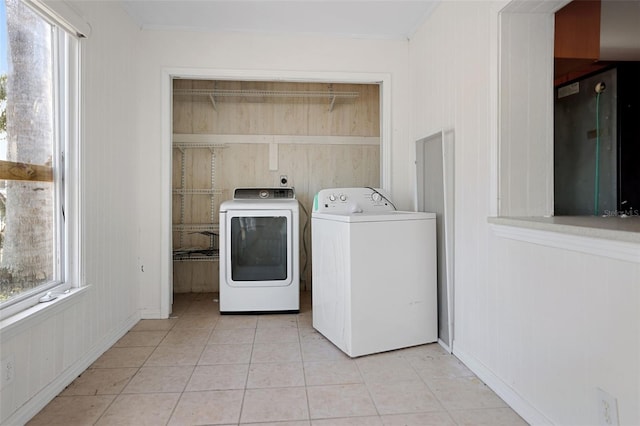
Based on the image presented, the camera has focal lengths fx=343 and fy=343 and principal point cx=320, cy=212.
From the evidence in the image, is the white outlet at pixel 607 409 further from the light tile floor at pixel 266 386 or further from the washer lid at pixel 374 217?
the washer lid at pixel 374 217

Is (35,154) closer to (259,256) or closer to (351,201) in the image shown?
(259,256)

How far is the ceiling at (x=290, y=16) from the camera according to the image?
241 centimetres

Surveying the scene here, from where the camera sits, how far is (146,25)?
8.87 feet

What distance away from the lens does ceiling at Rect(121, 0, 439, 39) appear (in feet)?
7.90

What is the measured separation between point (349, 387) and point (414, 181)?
1644mm

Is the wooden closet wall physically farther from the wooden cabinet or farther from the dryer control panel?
the wooden cabinet

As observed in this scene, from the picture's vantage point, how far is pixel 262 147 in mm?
3582

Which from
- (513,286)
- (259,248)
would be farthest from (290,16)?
(513,286)

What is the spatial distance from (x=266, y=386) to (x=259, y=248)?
1336 millimetres

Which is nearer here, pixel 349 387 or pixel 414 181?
pixel 349 387

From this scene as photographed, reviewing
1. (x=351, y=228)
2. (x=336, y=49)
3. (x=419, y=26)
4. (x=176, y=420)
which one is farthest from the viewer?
(x=336, y=49)

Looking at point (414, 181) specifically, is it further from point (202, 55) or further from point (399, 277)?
point (202, 55)

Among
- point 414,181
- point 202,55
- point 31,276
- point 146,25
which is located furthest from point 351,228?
point 146,25

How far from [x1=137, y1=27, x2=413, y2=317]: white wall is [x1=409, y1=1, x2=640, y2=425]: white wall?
1.22ft
